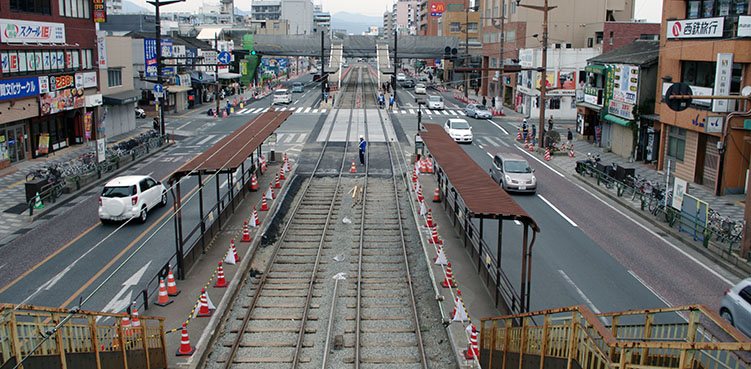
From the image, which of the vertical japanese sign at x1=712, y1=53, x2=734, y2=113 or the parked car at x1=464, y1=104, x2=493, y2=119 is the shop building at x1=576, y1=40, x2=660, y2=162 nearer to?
the vertical japanese sign at x1=712, y1=53, x2=734, y2=113

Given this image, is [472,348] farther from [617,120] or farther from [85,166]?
[617,120]

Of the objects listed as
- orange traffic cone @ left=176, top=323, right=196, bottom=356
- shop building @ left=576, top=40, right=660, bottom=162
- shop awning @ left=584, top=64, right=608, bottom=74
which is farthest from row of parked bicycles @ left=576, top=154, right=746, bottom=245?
orange traffic cone @ left=176, top=323, right=196, bottom=356

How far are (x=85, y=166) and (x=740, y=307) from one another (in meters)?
29.3

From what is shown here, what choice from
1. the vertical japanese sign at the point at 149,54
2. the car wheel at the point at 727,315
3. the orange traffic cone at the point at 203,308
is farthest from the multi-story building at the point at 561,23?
the orange traffic cone at the point at 203,308

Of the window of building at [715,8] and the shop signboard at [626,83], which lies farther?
the shop signboard at [626,83]

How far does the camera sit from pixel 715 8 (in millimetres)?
30047

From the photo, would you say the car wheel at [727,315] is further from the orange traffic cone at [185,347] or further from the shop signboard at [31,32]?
the shop signboard at [31,32]

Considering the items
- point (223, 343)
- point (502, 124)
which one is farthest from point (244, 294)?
point (502, 124)

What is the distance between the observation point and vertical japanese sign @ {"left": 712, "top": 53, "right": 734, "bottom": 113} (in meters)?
27.3

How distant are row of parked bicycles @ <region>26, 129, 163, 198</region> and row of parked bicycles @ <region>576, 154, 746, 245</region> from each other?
82.3 feet

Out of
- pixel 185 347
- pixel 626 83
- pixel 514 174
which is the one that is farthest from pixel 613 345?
pixel 626 83

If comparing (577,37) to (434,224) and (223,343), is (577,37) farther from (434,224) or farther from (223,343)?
(223,343)

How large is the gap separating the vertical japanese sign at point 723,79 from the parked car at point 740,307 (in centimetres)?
1556

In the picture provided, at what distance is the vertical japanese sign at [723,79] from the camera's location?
27.3 m
